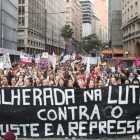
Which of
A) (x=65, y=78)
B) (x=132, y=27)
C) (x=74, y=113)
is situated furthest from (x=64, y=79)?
(x=132, y=27)

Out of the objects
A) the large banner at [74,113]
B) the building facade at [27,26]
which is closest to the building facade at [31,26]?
the building facade at [27,26]

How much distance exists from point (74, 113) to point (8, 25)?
160 ft

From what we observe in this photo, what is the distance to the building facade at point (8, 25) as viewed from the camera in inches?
1933

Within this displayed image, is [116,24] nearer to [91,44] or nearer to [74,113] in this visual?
[91,44]

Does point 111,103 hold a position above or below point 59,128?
above

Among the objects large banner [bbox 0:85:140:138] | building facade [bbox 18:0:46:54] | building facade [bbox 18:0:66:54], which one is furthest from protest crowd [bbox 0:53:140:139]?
building facade [bbox 18:0:46:54]

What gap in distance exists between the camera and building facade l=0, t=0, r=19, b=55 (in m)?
49.1

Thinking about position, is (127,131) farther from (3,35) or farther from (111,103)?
(3,35)

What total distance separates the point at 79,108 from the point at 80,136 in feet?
2.08

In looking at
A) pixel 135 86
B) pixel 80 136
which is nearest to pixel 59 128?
pixel 80 136

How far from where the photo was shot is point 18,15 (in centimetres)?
6744

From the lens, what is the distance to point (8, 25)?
177ft

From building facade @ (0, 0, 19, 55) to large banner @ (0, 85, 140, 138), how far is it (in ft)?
128

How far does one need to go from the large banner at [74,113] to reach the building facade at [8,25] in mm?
38965
